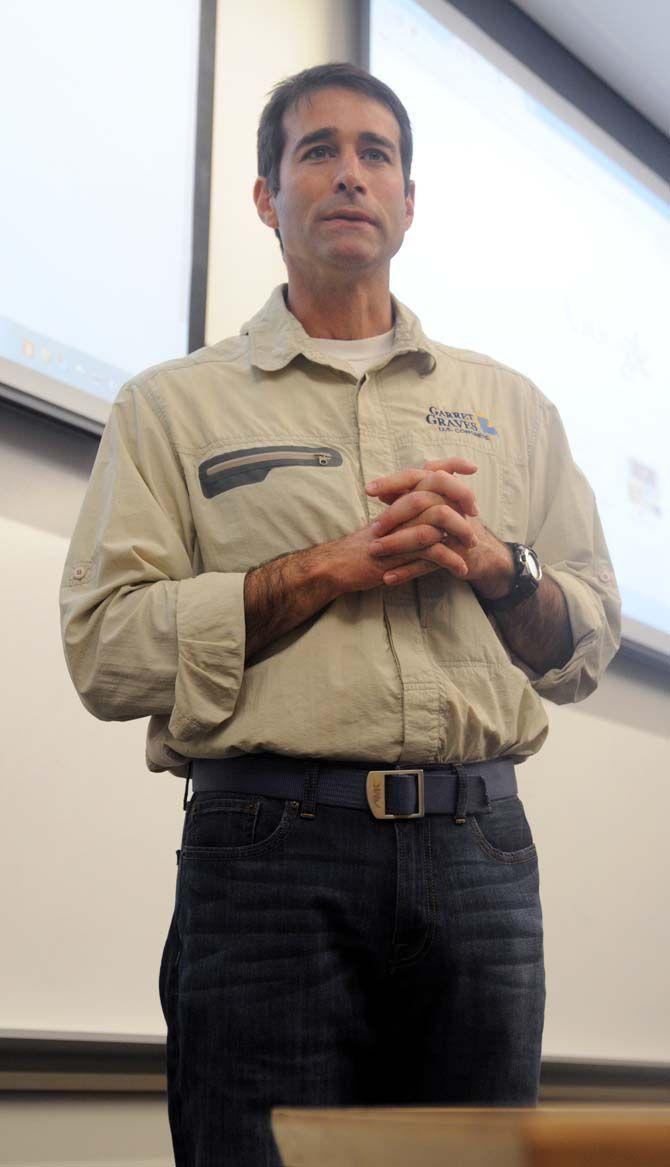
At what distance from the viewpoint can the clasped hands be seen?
108 centimetres

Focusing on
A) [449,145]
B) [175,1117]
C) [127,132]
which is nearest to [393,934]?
[175,1117]

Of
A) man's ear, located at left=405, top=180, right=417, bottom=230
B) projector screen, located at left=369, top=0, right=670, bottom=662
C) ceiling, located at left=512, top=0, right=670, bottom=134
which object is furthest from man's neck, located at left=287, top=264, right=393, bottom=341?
ceiling, located at left=512, top=0, right=670, bottom=134

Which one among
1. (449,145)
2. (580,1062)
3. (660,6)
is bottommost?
(580,1062)

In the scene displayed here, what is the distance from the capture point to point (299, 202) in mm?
1393

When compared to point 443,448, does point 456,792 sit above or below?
below

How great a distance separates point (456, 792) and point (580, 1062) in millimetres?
1672

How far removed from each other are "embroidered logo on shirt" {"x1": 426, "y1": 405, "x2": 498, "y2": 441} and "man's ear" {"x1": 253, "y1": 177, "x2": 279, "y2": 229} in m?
0.38

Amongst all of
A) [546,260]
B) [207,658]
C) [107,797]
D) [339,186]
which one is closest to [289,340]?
Result: [339,186]

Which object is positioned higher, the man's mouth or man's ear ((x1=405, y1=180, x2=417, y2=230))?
man's ear ((x1=405, y1=180, x2=417, y2=230))

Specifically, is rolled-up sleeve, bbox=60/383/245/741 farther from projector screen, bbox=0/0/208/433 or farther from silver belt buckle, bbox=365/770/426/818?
projector screen, bbox=0/0/208/433

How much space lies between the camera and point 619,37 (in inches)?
136

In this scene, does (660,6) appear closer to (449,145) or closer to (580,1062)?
(449,145)

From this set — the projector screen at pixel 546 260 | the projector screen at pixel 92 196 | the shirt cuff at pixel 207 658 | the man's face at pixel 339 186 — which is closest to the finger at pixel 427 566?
the shirt cuff at pixel 207 658

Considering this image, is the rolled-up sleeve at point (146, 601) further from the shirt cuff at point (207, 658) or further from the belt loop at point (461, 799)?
the belt loop at point (461, 799)
